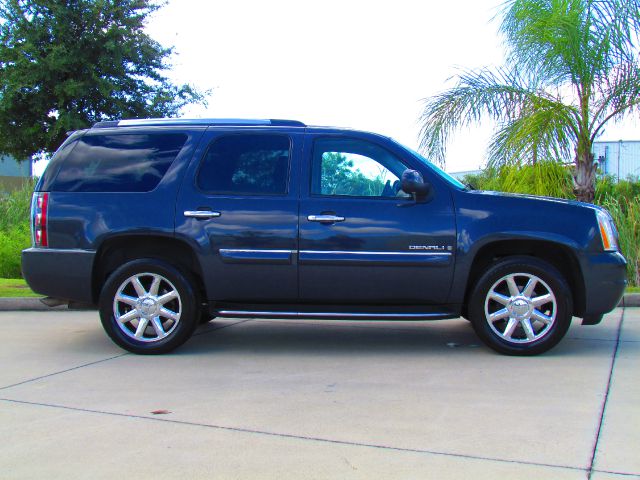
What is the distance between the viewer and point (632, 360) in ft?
19.1

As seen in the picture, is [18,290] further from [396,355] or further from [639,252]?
[639,252]

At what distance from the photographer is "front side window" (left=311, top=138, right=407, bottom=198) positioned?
235 inches

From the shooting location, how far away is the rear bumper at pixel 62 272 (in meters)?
6.02

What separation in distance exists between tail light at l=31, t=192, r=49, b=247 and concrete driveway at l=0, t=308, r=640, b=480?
1.01 meters

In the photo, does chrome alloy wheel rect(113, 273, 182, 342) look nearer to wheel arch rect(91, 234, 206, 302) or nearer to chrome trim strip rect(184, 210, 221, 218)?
wheel arch rect(91, 234, 206, 302)

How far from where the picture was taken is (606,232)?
19.1 feet

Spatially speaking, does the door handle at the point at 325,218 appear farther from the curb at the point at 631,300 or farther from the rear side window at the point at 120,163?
the curb at the point at 631,300

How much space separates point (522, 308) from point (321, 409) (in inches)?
87.5

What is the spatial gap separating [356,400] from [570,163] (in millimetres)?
7841

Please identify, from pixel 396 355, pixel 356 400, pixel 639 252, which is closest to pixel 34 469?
pixel 356 400

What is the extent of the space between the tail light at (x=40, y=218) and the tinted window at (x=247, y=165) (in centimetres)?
137

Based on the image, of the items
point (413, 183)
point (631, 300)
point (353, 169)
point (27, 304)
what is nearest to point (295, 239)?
point (353, 169)

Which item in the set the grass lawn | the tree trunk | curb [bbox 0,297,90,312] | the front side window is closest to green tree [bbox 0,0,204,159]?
the grass lawn

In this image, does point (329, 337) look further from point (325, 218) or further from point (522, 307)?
point (522, 307)
